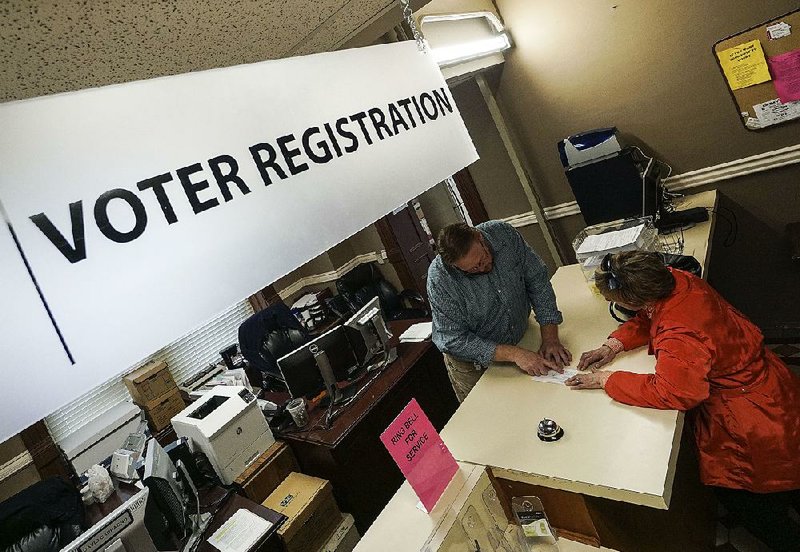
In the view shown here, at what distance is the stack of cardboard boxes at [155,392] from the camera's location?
4727 mm

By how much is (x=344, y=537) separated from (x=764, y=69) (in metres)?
3.84

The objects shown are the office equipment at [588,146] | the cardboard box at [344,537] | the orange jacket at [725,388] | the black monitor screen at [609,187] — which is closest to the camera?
the orange jacket at [725,388]

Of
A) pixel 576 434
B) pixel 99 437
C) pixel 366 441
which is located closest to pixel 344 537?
pixel 366 441

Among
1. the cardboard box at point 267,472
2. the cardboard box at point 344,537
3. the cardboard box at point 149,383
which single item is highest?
the cardboard box at point 149,383

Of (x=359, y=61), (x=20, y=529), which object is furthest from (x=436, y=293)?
(x=20, y=529)

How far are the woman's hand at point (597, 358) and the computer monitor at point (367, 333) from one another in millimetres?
1652

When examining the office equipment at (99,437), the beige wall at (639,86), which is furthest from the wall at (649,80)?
the office equipment at (99,437)

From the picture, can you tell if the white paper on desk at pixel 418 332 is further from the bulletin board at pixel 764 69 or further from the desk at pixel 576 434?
the bulletin board at pixel 764 69

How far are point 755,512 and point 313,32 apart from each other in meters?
2.20

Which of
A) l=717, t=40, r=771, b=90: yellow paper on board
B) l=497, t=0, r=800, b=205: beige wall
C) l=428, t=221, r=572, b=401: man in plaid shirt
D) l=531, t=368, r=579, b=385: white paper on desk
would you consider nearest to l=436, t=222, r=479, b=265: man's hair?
l=428, t=221, r=572, b=401: man in plaid shirt

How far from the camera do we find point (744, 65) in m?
2.78

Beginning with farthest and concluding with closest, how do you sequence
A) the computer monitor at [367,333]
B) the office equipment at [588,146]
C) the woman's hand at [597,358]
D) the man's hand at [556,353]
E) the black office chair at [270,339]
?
the black office chair at [270,339] < the computer monitor at [367,333] < the office equipment at [588,146] < the man's hand at [556,353] < the woman's hand at [597,358]

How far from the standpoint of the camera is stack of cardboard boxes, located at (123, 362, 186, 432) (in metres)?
4.73

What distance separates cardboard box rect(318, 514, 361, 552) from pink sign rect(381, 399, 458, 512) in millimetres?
1733
